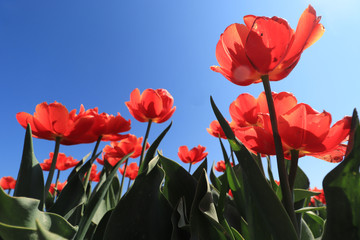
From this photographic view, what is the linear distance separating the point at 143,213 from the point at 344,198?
0.44 metres

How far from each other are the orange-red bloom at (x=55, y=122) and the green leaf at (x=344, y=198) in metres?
0.91

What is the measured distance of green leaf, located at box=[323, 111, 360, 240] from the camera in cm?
44

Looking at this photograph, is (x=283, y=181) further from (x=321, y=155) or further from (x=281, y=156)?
(x=321, y=155)

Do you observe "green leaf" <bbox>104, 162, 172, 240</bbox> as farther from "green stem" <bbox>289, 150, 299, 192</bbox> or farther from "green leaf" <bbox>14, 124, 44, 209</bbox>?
"green leaf" <bbox>14, 124, 44, 209</bbox>

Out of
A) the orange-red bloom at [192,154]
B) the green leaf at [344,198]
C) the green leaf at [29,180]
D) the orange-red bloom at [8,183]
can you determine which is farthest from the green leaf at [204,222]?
the orange-red bloom at [8,183]

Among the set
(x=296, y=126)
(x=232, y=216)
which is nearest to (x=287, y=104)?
(x=296, y=126)

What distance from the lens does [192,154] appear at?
7.98 feet

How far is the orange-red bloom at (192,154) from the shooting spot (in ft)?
7.90

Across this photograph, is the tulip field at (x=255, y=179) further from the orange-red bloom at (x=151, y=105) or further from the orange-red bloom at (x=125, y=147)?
the orange-red bloom at (x=125, y=147)

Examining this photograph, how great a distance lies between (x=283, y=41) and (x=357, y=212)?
1.10ft

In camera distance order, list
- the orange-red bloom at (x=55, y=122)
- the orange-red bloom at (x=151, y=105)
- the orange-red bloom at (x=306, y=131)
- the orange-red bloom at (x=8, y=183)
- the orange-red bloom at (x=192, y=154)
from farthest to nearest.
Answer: the orange-red bloom at (x=8, y=183) → the orange-red bloom at (x=192, y=154) → the orange-red bloom at (x=151, y=105) → the orange-red bloom at (x=55, y=122) → the orange-red bloom at (x=306, y=131)

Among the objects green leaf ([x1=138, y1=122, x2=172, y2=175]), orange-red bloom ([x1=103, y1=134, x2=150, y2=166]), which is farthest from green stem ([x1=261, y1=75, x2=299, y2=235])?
orange-red bloom ([x1=103, y1=134, x2=150, y2=166])

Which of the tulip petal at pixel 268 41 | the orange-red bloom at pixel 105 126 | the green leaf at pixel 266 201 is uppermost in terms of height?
the tulip petal at pixel 268 41

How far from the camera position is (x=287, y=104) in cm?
65
